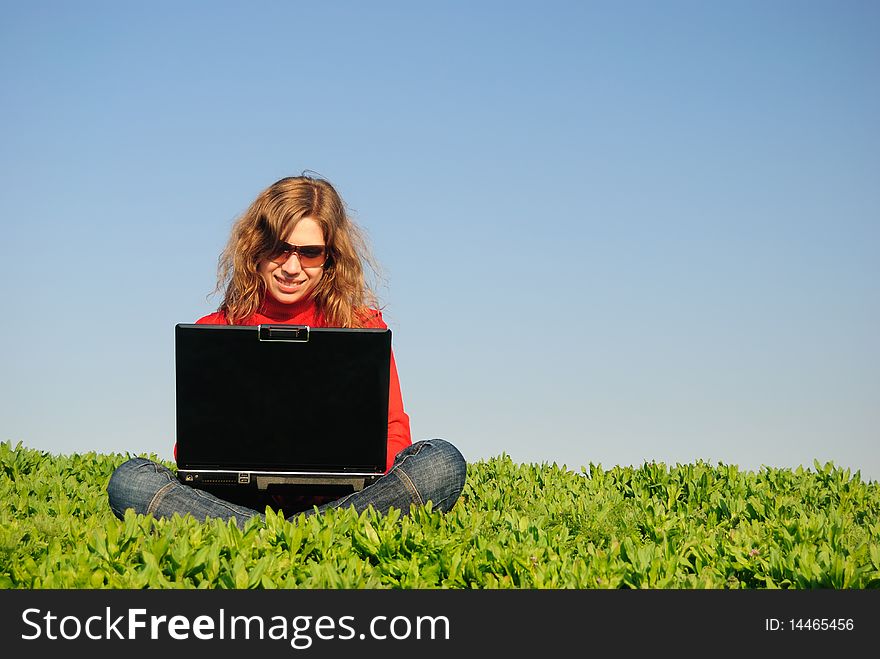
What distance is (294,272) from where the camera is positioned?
5.75 meters

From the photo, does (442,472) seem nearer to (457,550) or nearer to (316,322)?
(457,550)

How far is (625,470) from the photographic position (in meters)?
8.46

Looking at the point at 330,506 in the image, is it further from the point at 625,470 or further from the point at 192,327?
the point at 625,470

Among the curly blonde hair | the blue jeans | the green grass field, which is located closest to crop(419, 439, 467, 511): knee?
the blue jeans

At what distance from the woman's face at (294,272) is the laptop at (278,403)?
1.20 meters

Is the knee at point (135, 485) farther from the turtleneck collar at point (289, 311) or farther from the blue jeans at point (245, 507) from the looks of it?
the turtleneck collar at point (289, 311)

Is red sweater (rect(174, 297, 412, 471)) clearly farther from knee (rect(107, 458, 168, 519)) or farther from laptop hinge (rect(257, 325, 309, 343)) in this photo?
laptop hinge (rect(257, 325, 309, 343))

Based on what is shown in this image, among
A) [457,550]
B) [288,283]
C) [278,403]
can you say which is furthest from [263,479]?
[288,283]

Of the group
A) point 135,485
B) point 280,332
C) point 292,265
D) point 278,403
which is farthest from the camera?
point 292,265

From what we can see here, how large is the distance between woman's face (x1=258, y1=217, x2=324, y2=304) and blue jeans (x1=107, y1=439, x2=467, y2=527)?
1298mm

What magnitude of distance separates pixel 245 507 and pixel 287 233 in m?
1.80
